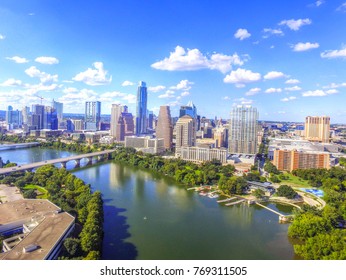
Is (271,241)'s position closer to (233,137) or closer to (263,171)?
(263,171)

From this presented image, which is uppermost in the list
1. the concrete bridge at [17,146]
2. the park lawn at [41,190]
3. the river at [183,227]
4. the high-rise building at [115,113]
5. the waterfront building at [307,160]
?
the high-rise building at [115,113]

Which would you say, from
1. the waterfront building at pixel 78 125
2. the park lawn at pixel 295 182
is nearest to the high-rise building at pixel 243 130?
the park lawn at pixel 295 182

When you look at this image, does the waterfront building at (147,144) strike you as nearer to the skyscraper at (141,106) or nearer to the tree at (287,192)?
the skyscraper at (141,106)

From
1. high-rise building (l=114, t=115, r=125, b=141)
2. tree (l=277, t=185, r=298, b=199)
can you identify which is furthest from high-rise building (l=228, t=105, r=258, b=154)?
high-rise building (l=114, t=115, r=125, b=141)

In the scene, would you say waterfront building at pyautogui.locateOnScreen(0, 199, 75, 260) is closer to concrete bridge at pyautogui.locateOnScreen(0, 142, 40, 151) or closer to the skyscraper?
concrete bridge at pyautogui.locateOnScreen(0, 142, 40, 151)

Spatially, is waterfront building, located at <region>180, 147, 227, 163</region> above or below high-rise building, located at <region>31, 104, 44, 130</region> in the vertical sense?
below

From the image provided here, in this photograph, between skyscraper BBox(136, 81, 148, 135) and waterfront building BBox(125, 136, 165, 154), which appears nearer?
waterfront building BBox(125, 136, 165, 154)

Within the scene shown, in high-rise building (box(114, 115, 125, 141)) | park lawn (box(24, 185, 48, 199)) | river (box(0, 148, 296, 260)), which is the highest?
high-rise building (box(114, 115, 125, 141))
